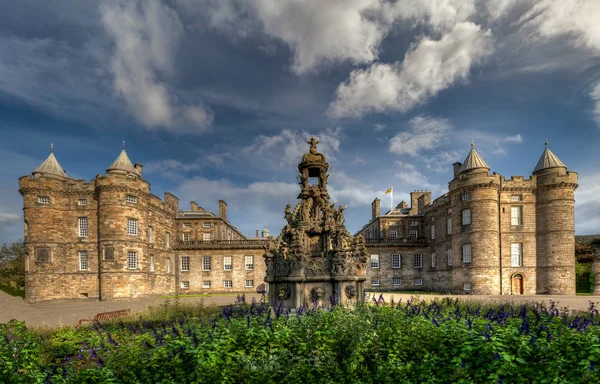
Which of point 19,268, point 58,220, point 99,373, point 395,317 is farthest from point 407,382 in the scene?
point 19,268

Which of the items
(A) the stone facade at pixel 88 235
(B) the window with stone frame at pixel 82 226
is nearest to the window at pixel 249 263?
(A) the stone facade at pixel 88 235

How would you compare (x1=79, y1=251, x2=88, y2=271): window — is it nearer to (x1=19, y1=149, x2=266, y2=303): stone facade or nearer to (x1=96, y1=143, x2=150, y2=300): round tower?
(x1=19, y1=149, x2=266, y2=303): stone facade

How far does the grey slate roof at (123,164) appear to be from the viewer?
119 ft

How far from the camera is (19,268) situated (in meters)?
42.7

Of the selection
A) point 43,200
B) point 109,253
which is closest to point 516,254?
point 109,253

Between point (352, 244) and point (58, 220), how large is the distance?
3344 centimetres

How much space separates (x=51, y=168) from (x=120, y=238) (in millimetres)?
12145

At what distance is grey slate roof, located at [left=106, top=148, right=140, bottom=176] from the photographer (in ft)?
119

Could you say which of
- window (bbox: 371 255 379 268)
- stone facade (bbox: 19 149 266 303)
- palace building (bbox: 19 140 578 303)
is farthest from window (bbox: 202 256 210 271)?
window (bbox: 371 255 379 268)

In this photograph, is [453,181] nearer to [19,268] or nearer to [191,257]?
[191,257]

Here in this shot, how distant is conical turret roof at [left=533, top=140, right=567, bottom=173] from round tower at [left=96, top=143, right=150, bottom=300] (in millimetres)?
42340

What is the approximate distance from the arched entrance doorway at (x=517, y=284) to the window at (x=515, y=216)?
526cm

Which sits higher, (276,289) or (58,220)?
(58,220)

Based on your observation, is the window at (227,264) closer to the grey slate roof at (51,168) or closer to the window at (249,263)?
the window at (249,263)
